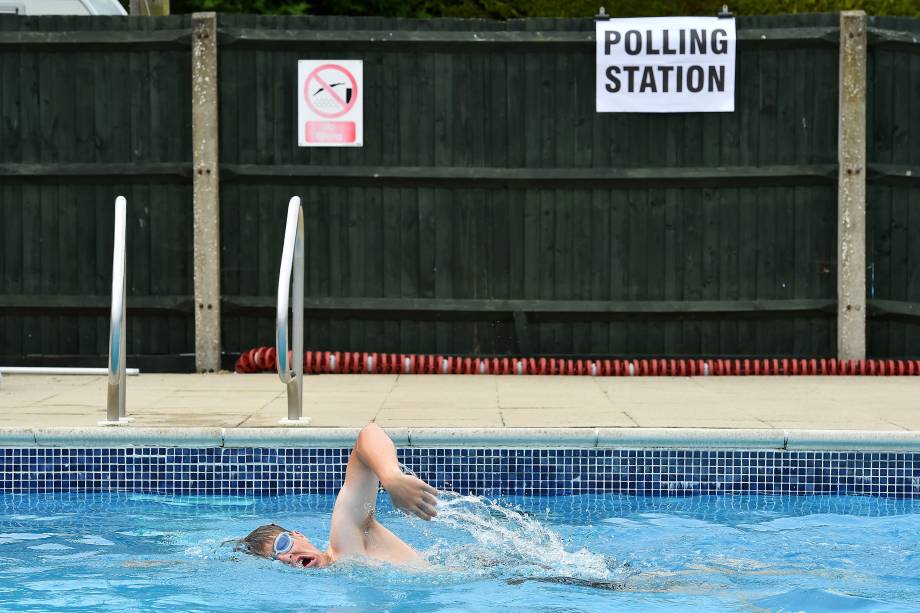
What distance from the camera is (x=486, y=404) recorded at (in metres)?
7.43

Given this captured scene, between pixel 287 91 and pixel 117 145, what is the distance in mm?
1336

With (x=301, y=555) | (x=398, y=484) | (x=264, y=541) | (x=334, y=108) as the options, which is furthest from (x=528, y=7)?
(x=398, y=484)

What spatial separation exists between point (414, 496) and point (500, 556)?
65.0 inches

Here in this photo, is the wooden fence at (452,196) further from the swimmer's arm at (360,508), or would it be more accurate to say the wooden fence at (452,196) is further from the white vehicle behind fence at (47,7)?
the swimmer's arm at (360,508)

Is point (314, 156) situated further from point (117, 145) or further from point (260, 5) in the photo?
point (260, 5)

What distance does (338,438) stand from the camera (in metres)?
6.03

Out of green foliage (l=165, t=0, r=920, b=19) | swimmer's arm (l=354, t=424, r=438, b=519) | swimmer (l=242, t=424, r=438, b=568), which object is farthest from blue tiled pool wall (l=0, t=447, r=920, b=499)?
green foliage (l=165, t=0, r=920, b=19)

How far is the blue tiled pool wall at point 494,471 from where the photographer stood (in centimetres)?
604

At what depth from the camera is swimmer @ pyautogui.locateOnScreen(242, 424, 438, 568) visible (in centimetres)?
416

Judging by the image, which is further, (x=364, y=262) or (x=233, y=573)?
(x=364, y=262)

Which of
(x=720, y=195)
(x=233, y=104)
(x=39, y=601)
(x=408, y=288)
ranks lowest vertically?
(x=39, y=601)

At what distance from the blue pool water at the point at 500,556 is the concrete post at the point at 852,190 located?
3.40 meters

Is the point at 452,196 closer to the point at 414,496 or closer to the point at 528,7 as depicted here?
the point at 414,496

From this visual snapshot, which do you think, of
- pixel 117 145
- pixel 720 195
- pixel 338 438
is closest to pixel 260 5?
pixel 117 145
